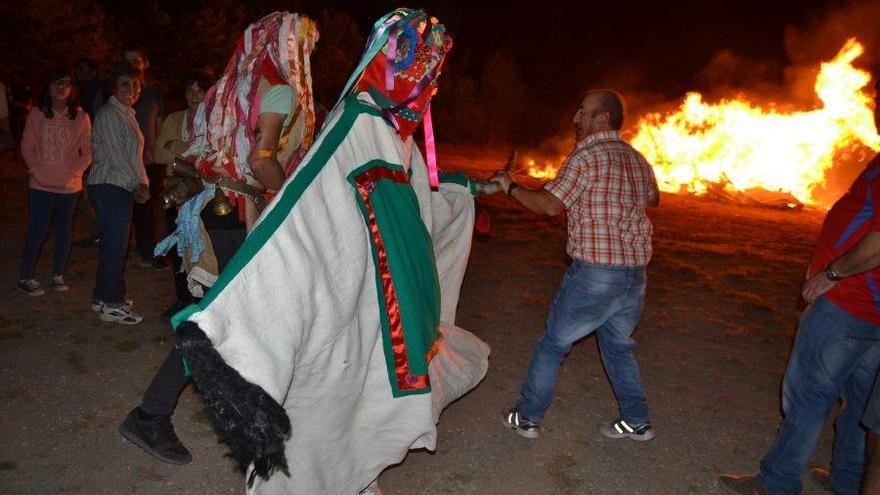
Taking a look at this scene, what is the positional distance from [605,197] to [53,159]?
463 cm

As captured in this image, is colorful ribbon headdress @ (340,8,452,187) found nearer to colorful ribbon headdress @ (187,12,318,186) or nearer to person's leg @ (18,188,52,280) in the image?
colorful ribbon headdress @ (187,12,318,186)

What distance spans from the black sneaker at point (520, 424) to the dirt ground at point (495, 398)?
0.19 ft

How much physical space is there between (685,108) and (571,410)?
1718cm

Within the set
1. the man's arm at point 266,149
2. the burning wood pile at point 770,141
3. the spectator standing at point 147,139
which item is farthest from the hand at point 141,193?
the burning wood pile at point 770,141

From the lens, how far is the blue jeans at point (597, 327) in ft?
12.7

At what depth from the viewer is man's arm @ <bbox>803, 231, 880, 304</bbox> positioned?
3.17 m

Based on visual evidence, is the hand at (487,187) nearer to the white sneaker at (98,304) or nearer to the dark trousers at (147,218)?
the white sneaker at (98,304)

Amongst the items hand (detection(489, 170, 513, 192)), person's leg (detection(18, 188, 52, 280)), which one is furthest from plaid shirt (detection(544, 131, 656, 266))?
person's leg (detection(18, 188, 52, 280))

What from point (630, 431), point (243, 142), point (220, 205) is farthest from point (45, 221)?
point (630, 431)

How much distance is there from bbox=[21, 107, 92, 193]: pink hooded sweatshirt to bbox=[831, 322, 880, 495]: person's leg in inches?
231

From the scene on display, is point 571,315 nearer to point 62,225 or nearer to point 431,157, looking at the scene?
point 431,157

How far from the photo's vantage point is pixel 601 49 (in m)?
44.2

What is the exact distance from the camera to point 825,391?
11.7 feet

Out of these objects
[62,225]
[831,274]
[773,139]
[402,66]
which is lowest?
[62,225]
